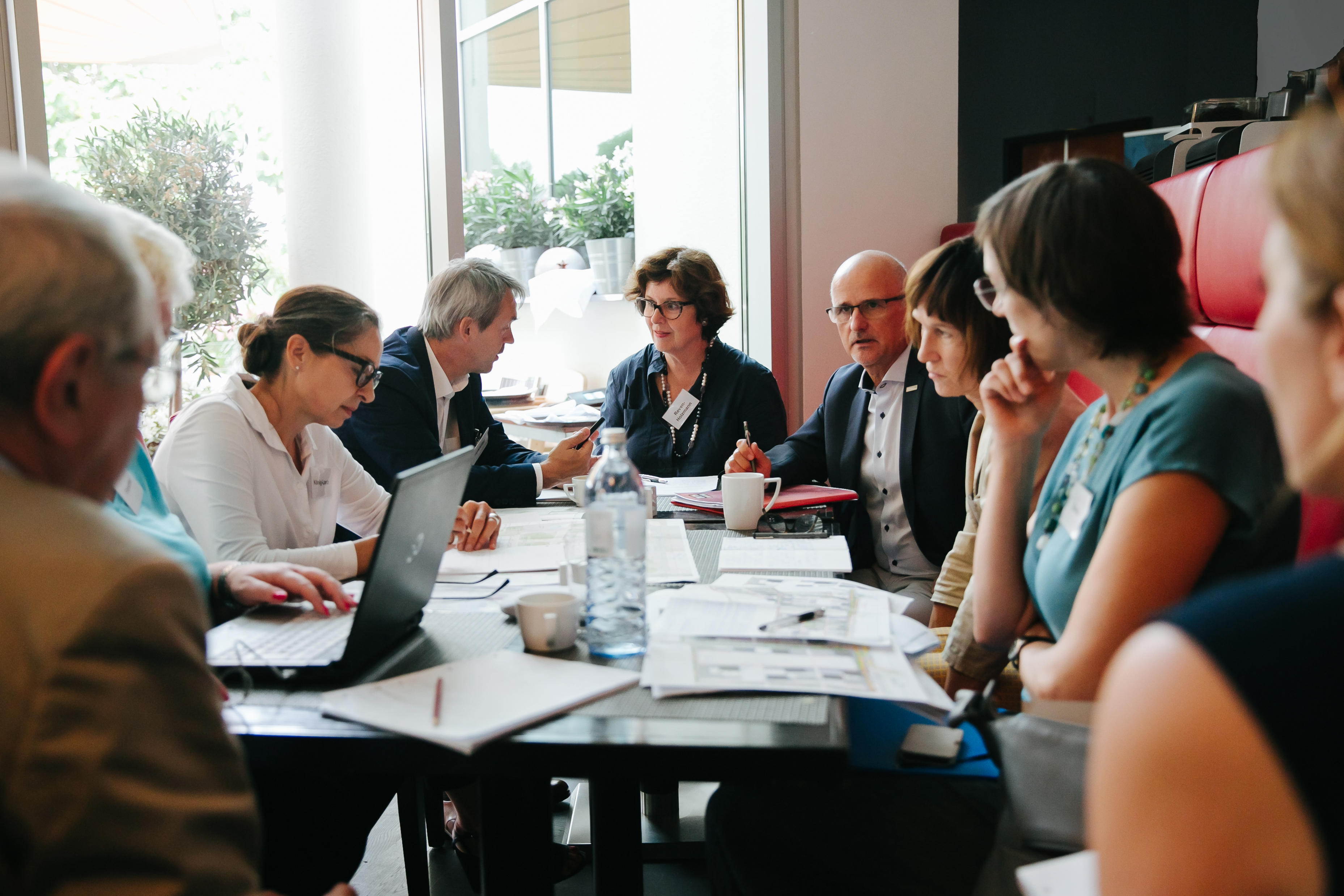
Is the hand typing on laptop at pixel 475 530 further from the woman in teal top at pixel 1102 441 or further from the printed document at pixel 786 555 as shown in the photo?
the woman in teal top at pixel 1102 441

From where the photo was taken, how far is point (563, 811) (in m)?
2.44

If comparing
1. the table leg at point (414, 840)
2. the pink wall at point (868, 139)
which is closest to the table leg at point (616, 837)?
the table leg at point (414, 840)

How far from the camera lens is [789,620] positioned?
1.32 m

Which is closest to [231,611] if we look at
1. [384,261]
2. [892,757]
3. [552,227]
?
[892,757]

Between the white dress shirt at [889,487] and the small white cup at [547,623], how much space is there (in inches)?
55.1

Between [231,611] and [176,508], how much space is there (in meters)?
0.41

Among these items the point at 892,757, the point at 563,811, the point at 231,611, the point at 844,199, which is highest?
the point at 844,199

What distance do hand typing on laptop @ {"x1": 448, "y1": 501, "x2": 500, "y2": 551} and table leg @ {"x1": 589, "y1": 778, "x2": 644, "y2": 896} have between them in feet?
1.98

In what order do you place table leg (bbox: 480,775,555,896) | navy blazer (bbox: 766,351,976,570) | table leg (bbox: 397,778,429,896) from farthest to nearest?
navy blazer (bbox: 766,351,976,570), table leg (bbox: 397,778,429,896), table leg (bbox: 480,775,555,896)

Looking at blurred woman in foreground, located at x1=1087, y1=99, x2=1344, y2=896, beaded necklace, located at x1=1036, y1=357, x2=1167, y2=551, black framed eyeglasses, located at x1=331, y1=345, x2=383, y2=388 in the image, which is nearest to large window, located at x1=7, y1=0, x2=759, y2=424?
black framed eyeglasses, located at x1=331, y1=345, x2=383, y2=388

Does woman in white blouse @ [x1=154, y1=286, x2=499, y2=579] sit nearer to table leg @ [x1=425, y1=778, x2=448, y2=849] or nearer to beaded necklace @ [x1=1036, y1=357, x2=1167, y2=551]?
table leg @ [x1=425, y1=778, x2=448, y2=849]

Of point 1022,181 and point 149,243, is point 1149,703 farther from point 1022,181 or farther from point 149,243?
point 149,243

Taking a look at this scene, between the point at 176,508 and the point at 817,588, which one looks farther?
A: the point at 176,508

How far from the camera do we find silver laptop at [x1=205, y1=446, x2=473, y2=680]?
3.75 feet
